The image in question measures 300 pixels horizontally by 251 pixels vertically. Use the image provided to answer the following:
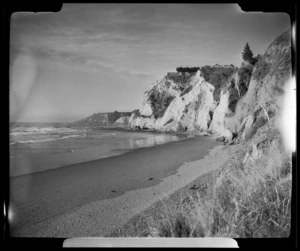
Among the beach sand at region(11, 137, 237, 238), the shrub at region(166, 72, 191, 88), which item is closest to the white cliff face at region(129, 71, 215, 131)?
the shrub at region(166, 72, 191, 88)

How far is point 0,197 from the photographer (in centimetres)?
170

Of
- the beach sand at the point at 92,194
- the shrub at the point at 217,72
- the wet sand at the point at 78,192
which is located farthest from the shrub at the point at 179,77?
the wet sand at the point at 78,192

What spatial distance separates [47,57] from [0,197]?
5.65 ft

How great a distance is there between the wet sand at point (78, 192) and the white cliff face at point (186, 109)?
4843 mm

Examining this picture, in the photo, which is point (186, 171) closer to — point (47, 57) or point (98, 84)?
point (98, 84)

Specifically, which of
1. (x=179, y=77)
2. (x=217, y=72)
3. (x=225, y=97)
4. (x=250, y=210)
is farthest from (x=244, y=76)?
(x=250, y=210)

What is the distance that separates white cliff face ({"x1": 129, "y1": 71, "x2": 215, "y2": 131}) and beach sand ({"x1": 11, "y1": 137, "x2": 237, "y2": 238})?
16.9ft

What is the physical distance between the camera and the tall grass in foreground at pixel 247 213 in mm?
1921

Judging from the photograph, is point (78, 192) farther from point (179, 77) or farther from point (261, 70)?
point (179, 77)

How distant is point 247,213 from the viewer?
81.5 inches

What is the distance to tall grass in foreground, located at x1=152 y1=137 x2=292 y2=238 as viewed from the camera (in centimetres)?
192

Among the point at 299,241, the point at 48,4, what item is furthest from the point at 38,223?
the point at 299,241

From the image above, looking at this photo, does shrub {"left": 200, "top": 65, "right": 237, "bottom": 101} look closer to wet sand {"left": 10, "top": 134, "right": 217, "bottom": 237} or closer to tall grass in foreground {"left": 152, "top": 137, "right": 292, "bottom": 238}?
tall grass in foreground {"left": 152, "top": 137, "right": 292, "bottom": 238}

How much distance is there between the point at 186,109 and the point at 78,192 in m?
13.2
